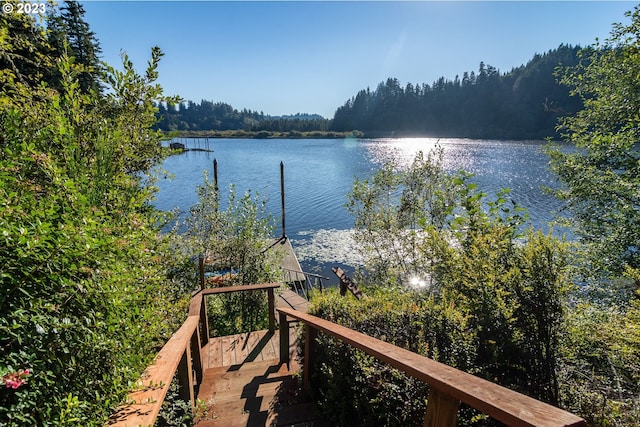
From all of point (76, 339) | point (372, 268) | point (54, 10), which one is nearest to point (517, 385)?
point (76, 339)

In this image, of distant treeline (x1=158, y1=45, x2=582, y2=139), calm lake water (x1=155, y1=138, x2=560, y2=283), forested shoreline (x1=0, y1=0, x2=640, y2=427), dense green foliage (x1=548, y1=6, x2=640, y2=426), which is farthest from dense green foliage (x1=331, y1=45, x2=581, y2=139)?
forested shoreline (x1=0, y1=0, x2=640, y2=427)

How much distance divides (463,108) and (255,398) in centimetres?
9668

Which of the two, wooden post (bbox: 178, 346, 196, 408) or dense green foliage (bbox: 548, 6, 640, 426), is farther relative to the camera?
dense green foliage (bbox: 548, 6, 640, 426)

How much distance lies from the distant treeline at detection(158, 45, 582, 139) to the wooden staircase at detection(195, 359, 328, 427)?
229 feet

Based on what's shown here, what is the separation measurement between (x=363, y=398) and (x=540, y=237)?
1.80 metres

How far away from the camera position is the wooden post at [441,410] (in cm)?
117

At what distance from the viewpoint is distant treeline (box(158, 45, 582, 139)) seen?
226ft

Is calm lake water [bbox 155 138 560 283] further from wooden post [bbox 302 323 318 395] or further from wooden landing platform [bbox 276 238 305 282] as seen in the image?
wooden post [bbox 302 323 318 395]

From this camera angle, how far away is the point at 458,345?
7.07ft

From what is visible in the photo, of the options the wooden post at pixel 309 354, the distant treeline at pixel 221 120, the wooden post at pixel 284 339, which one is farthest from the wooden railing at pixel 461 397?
the distant treeline at pixel 221 120

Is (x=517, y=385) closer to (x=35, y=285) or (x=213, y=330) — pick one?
(x=35, y=285)

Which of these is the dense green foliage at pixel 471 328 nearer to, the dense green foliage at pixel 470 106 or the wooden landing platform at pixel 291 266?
the wooden landing platform at pixel 291 266

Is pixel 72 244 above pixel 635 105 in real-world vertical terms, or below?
below

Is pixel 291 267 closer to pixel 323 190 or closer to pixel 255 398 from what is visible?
pixel 255 398
